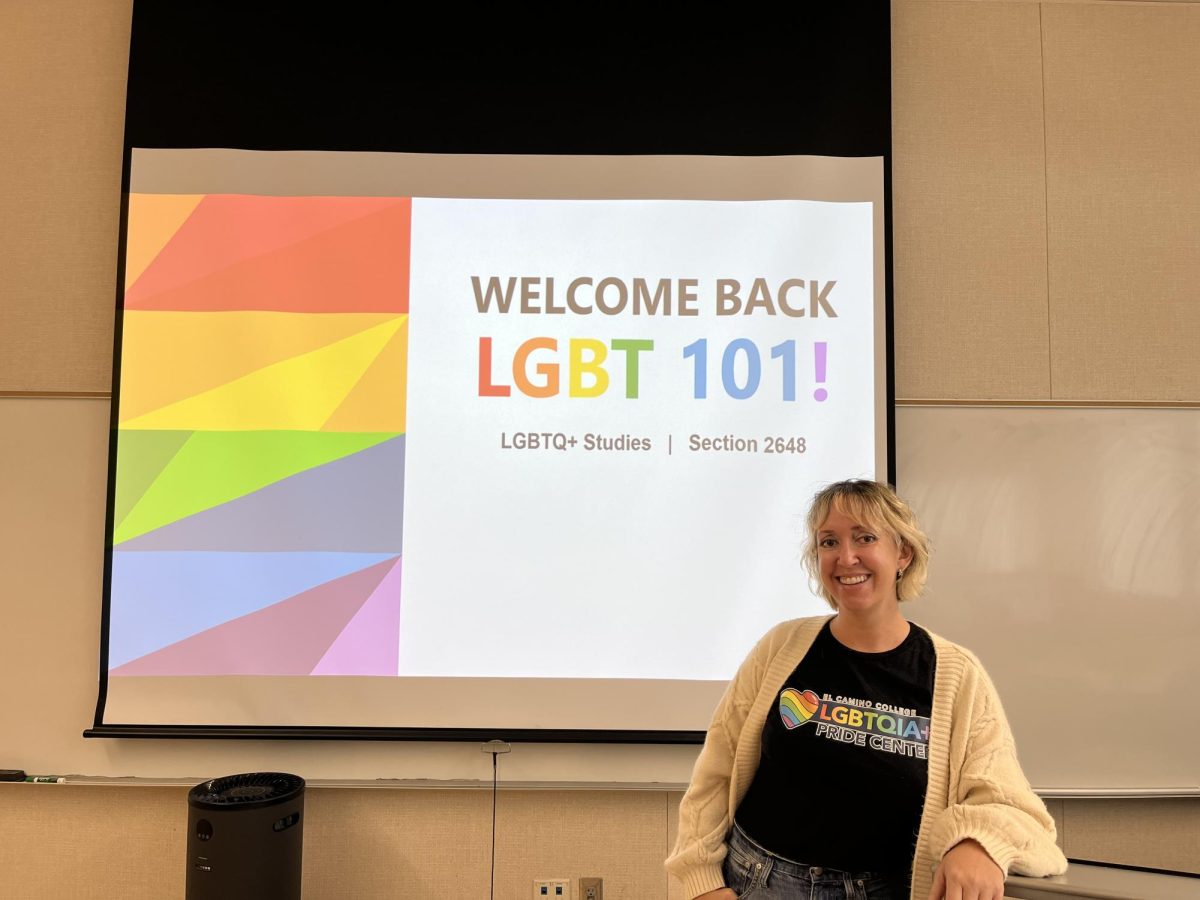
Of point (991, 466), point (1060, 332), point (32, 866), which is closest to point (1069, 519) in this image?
point (991, 466)

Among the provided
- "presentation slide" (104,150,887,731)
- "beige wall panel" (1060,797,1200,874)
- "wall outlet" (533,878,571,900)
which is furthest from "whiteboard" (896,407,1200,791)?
"wall outlet" (533,878,571,900)

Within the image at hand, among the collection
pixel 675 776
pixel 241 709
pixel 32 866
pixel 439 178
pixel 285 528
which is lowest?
pixel 32 866

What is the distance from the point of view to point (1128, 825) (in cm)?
241

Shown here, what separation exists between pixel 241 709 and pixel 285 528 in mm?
537

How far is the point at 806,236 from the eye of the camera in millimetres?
2504

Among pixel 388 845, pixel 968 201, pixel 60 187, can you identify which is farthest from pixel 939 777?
pixel 60 187

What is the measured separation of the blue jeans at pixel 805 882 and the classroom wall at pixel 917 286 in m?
1.05

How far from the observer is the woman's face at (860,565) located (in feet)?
4.79

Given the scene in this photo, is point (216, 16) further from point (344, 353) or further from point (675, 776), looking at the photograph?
point (675, 776)

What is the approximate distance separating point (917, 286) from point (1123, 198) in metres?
0.70

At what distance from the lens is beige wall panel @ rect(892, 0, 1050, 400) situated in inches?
99.1

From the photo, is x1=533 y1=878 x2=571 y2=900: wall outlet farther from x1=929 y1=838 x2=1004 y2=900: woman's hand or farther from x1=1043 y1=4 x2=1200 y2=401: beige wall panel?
x1=1043 y1=4 x2=1200 y2=401: beige wall panel

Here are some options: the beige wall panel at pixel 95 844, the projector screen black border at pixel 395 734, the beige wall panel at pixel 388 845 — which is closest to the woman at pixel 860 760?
the projector screen black border at pixel 395 734

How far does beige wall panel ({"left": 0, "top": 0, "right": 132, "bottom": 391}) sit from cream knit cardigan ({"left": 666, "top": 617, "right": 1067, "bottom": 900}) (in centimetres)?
214
